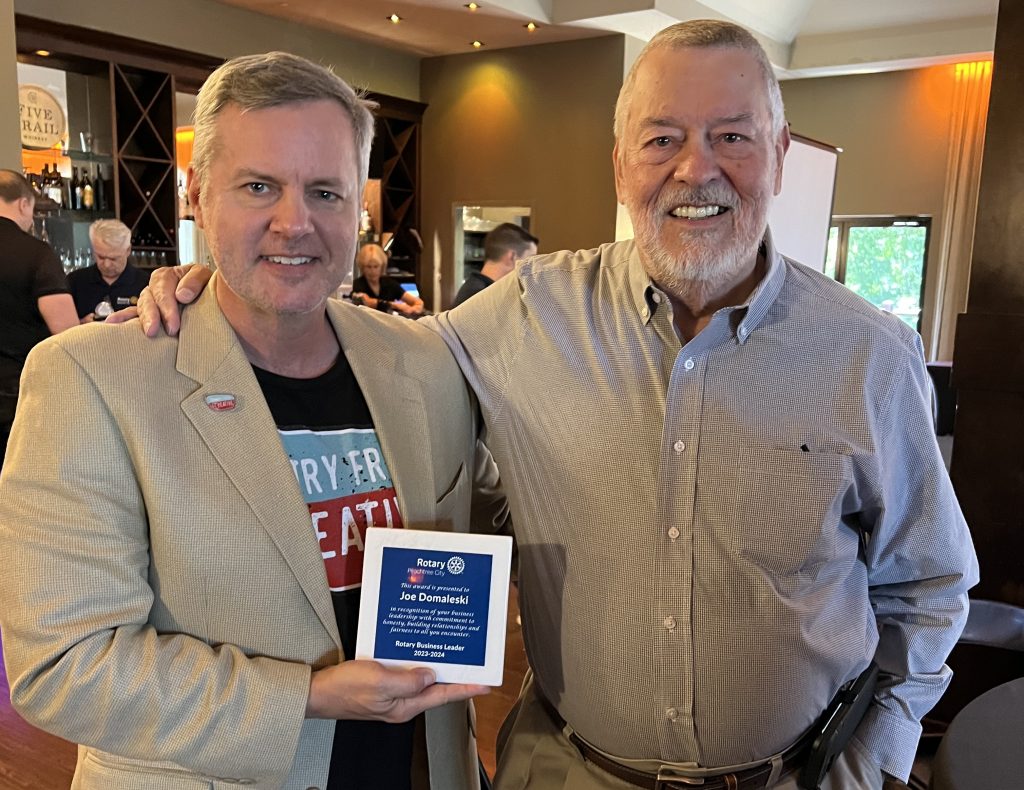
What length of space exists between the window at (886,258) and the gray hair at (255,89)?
28.8 feet

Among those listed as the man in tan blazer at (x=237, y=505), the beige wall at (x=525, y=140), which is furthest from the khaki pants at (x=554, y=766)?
the beige wall at (x=525, y=140)

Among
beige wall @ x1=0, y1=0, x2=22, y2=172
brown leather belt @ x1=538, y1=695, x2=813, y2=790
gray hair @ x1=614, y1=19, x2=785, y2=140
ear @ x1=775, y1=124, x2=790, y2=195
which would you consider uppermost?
beige wall @ x1=0, y1=0, x2=22, y2=172

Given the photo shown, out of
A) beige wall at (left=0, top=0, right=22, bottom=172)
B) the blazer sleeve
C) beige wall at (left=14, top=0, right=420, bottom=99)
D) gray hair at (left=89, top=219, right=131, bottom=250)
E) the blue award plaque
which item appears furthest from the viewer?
beige wall at (left=14, top=0, right=420, bottom=99)

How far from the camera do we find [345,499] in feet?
4.25

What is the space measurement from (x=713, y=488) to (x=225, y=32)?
288 inches

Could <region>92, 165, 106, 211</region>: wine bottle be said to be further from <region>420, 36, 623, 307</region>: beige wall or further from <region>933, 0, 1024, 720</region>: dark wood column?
<region>933, 0, 1024, 720</region>: dark wood column

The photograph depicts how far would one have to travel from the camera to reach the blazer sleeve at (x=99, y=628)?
107 centimetres

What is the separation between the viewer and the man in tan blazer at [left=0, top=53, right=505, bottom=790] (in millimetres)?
1083

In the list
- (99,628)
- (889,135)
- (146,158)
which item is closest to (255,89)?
(99,628)

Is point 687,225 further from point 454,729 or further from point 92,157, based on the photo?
point 92,157

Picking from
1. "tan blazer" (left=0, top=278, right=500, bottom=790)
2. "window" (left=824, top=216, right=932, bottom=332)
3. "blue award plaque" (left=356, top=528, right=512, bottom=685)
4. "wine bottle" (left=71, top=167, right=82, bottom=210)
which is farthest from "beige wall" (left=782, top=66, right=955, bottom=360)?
"tan blazer" (left=0, top=278, right=500, bottom=790)

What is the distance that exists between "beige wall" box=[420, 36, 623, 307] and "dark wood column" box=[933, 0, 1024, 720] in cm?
551

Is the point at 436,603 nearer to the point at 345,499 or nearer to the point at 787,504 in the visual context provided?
the point at 345,499

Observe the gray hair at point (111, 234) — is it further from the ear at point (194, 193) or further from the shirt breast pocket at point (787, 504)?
the shirt breast pocket at point (787, 504)
